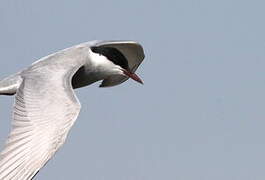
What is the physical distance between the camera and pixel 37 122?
8.68m

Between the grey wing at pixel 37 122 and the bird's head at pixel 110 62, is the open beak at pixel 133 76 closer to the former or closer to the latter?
the bird's head at pixel 110 62

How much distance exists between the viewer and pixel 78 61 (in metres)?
12.1

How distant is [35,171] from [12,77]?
418cm

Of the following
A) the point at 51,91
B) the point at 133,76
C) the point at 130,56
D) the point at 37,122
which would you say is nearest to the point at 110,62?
the point at 133,76

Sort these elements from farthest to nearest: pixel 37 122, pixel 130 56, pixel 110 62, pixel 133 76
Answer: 1. pixel 130 56
2. pixel 133 76
3. pixel 110 62
4. pixel 37 122

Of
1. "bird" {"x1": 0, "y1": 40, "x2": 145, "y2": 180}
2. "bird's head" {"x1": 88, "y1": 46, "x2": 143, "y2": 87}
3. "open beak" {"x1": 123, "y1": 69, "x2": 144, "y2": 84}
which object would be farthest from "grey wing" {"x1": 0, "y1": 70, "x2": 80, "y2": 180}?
"open beak" {"x1": 123, "y1": 69, "x2": 144, "y2": 84}

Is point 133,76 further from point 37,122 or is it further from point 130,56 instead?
point 37,122

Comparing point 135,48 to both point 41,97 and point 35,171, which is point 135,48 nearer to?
point 41,97

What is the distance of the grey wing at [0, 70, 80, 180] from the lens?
7.59 meters

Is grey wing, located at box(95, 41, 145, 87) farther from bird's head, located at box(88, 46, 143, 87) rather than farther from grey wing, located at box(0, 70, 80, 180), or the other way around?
grey wing, located at box(0, 70, 80, 180)

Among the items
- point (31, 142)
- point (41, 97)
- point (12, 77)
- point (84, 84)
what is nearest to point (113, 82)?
point (84, 84)

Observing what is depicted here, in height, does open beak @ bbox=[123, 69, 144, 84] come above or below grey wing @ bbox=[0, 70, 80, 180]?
below

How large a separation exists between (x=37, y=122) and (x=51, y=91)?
1.30 m

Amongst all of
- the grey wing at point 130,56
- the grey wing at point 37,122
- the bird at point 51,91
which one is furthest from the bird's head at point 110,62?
the grey wing at point 37,122
